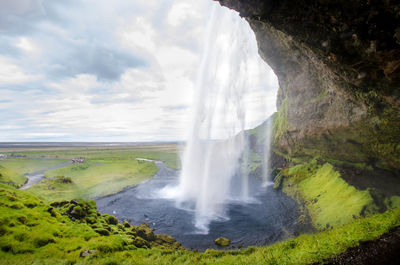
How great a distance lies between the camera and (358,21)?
30.0 feet

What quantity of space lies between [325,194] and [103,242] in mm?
29811

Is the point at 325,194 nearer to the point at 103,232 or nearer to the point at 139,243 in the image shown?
the point at 139,243

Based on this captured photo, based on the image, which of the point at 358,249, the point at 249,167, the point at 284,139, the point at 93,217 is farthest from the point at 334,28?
the point at 249,167

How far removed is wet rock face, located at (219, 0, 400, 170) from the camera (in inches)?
362

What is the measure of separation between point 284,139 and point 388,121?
85.4ft

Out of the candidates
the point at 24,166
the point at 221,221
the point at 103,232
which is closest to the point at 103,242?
the point at 103,232

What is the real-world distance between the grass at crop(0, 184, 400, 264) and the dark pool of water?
163 inches

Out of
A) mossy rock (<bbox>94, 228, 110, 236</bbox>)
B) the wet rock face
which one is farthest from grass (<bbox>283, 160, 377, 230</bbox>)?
mossy rock (<bbox>94, 228, 110, 236</bbox>)

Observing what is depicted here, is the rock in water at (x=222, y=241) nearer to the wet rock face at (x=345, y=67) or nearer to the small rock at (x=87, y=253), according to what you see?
the small rock at (x=87, y=253)

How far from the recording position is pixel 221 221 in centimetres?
2478

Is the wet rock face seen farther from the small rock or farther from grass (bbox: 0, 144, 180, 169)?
grass (bbox: 0, 144, 180, 169)

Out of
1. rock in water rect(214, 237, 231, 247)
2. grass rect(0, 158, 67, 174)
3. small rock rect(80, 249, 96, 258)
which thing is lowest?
grass rect(0, 158, 67, 174)

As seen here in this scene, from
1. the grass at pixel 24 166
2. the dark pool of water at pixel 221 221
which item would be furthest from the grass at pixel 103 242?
the grass at pixel 24 166

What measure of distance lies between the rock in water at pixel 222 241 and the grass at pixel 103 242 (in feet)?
15.3
